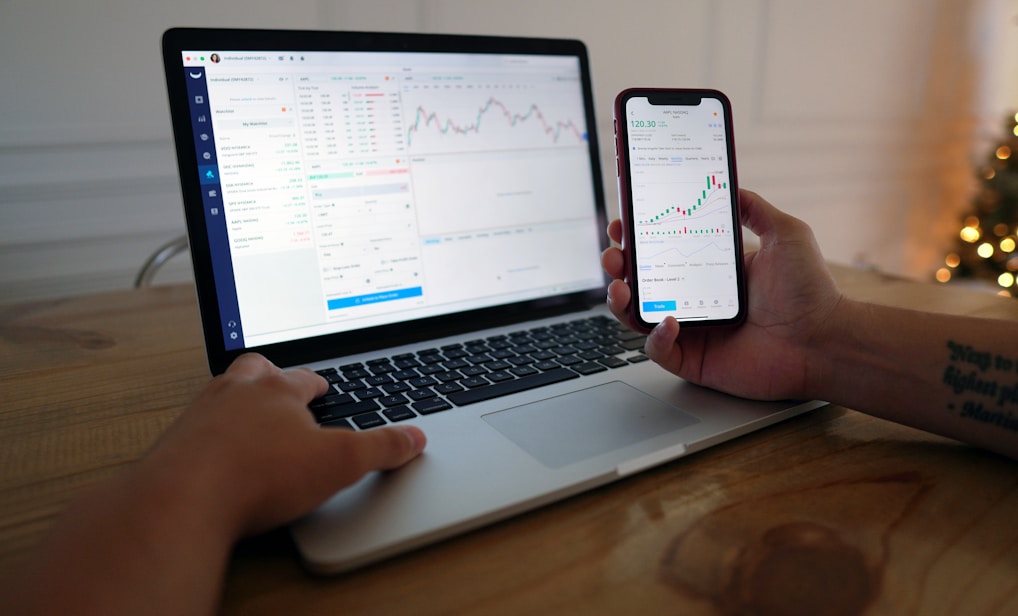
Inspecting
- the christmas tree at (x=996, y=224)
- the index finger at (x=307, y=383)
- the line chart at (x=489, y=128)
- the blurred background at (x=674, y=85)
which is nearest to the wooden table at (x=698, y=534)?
the index finger at (x=307, y=383)

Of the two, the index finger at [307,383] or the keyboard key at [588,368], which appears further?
the keyboard key at [588,368]

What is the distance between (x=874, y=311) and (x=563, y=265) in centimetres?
35

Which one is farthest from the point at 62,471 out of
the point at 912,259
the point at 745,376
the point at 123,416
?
the point at 912,259

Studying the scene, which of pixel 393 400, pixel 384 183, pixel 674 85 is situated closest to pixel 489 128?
pixel 384 183

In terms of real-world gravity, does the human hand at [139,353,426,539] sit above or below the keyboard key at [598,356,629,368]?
above

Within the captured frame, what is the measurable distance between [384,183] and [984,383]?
563mm

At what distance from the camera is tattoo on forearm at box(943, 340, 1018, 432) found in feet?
1.52

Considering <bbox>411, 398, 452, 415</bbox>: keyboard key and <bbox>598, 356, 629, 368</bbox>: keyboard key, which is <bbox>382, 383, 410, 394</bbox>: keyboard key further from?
<bbox>598, 356, 629, 368</bbox>: keyboard key

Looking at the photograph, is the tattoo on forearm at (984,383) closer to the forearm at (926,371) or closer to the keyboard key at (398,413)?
the forearm at (926,371)

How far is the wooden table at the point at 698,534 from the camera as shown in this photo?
0.32 m

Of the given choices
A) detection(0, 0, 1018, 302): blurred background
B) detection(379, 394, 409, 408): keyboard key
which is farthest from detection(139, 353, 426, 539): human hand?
detection(0, 0, 1018, 302): blurred background

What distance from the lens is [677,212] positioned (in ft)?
1.94

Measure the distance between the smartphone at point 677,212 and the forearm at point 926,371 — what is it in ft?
0.31

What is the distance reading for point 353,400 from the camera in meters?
0.53
